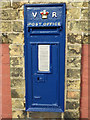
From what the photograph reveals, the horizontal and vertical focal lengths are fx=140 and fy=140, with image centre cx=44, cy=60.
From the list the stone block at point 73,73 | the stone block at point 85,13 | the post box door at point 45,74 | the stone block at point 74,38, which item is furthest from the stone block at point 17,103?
the stone block at point 85,13

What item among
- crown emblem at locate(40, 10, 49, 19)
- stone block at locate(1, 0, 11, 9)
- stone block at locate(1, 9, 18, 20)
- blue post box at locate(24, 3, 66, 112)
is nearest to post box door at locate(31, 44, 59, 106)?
blue post box at locate(24, 3, 66, 112)

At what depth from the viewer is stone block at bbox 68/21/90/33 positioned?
93.4 inches

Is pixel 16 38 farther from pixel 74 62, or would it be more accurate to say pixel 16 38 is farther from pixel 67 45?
pixel 74 62

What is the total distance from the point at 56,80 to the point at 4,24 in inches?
52.9

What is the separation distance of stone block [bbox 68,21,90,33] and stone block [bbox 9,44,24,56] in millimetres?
915

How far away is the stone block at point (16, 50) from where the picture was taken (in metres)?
2.47

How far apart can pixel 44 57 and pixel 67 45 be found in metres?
0.45

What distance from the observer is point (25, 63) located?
2480 millimetres

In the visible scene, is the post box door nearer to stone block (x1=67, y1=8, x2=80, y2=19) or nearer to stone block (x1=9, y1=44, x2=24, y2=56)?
stone block (x1=9, y1=44, x2=24, y2=56)

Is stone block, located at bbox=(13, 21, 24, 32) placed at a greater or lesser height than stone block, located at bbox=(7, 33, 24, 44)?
greater

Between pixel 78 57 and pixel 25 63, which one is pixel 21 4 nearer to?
pixel 25 63

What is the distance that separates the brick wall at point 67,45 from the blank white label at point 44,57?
12.5 inches

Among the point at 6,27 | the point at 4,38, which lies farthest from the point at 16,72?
the point at 6,27

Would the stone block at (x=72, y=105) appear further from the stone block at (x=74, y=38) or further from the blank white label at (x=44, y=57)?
the stone block at (x=74, y=38)
